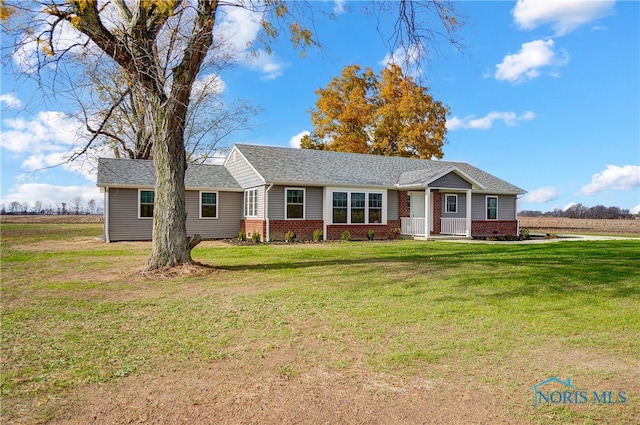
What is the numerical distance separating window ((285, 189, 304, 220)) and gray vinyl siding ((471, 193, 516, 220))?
10.7 m

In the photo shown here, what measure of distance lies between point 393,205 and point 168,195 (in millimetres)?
14746

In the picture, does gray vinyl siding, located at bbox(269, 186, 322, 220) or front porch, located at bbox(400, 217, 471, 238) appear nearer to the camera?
gray vinyl siding, located at bbox(269, 186, 322, 220)

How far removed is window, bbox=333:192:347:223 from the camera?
20823 millimetres

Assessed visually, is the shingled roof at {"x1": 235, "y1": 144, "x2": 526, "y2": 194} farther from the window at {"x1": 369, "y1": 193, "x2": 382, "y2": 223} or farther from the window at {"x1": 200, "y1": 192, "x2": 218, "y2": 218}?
the window at {"x1": 200, "y1": 192, "x2": 218, "y2": 218}

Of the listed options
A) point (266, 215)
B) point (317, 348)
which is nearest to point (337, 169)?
point (266, 215)

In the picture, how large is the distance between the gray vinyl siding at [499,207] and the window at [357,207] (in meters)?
6.57

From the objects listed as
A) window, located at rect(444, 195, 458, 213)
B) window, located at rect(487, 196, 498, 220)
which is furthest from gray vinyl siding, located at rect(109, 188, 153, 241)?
window, located at rect(487, 196, 498, 220)

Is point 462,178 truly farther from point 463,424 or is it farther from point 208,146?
point 463,424

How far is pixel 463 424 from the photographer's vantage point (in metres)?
3.10

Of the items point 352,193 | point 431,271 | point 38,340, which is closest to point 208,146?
point 352,193

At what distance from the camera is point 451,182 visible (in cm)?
2216

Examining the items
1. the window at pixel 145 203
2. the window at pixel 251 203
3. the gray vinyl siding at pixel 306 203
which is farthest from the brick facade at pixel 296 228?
the window at pixel 145 203

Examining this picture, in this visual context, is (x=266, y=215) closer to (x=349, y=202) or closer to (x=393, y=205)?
(x=349, y=202)

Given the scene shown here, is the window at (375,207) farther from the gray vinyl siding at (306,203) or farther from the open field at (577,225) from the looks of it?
the open field at (577,225)
